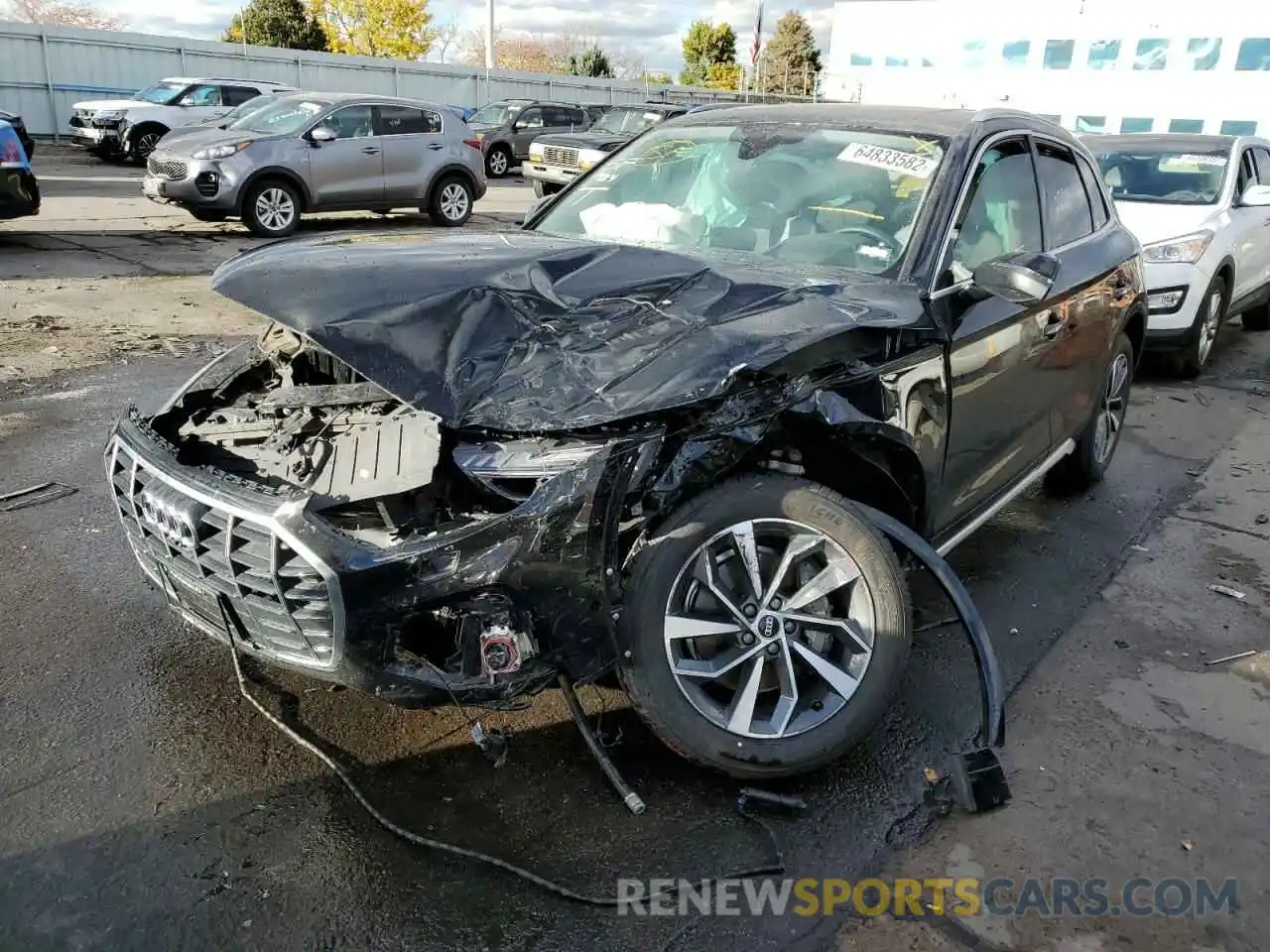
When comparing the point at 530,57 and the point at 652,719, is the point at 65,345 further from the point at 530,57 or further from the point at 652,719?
the point at 530,57

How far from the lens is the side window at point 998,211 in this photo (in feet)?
11.7

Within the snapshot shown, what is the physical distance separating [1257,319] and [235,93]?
18.4 m

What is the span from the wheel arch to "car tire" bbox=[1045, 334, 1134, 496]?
1018cm

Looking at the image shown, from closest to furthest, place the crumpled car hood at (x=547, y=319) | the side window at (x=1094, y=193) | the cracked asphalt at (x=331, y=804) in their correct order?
1. the cracked asphalt at (x=331, y=804)
2. the crumpled car hood at (x=547, y=319)
3. the side window at (x=1094, y=193)

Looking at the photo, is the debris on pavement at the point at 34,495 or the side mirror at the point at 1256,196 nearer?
the debris on pavement at the point at 34,495

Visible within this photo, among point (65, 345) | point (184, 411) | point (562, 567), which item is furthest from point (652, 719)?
point (65, 345)

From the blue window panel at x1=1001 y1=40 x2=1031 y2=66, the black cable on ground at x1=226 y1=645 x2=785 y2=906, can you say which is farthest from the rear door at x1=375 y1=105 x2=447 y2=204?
the blue window panel at x1=1001 y1=40 x2=1031 y2=66

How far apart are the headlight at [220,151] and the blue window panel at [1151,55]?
34.5m

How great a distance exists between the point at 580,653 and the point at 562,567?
0.80ft

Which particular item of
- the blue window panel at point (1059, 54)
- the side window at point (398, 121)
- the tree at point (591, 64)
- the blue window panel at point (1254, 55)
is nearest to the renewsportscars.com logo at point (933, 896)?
the side window at point (398, 121)

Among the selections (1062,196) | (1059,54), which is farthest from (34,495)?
(1059,54)

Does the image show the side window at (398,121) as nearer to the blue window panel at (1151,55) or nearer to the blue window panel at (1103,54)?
the blue window panel at (1151,55)

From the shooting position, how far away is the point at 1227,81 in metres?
34.1

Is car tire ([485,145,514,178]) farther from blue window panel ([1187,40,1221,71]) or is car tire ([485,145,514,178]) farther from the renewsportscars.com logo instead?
blue window panel ([1187,40,1221,71])
